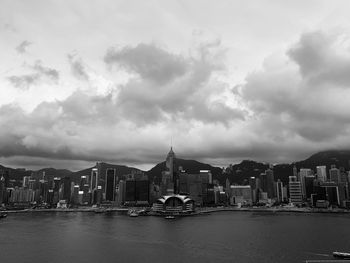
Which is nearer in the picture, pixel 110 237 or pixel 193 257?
pixel 193 257

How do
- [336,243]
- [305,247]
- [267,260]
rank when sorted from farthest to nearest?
[336,243] → [305,247] → [267,260]

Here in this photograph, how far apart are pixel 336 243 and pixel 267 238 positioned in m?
27.3

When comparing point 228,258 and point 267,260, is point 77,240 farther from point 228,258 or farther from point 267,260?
point 267,260

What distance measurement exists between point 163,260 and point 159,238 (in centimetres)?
4880

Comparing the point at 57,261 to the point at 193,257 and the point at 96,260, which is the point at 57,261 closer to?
the point at 96,260

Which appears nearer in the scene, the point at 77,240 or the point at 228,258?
the point at 228,258

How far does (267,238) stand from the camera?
141250mm

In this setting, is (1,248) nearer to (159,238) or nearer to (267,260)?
(159,238)

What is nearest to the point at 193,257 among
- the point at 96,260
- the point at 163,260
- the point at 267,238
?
the point at 163,260

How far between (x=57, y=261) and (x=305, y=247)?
80.1 metres

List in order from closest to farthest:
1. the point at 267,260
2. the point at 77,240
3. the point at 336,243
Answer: the point at 267,260
the point at 336,243
the point at 77,240

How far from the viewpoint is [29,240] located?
456 feet

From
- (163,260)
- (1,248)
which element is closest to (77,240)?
(1,248)

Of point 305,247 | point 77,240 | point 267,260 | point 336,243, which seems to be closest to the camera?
point 267,260
